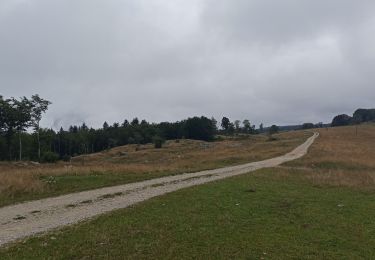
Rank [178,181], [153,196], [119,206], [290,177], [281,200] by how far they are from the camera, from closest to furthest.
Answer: [119,206], [281,200], [153,196], [178,181], [290,177]

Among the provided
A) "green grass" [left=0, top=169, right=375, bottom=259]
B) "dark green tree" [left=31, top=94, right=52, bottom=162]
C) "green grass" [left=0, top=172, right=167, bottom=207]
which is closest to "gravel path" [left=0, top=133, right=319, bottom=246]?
"green grass" [left=0, top=169, right=375, bottom=259]

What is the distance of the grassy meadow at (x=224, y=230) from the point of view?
12.4 metres

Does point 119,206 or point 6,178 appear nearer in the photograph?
point 119,206

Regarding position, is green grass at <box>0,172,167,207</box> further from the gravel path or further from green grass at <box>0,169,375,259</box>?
green grass at <box>0,169,375,259</box>

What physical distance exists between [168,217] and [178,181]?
569 inches

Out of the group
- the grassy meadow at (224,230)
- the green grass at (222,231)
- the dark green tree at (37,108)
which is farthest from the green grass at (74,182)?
the dark green tree at (37,108)

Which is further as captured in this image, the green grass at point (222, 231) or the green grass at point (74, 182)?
the green grass at point (74, 182)

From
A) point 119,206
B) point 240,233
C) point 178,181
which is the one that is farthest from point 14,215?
point 178,181

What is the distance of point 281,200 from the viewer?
2198 cm

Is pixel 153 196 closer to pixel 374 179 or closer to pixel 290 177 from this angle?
pixel 290 177

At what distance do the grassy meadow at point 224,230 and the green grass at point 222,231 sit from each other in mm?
26

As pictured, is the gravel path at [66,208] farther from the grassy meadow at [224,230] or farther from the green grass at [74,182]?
the green grass at [74,182]

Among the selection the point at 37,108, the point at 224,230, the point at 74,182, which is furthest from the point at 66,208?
the point at 37,108

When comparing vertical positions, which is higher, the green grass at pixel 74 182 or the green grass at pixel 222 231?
the green grass at pixel 74 182
